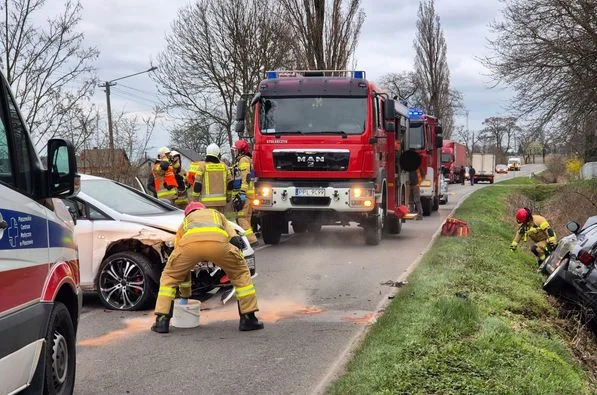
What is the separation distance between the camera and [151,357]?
5.60 meters

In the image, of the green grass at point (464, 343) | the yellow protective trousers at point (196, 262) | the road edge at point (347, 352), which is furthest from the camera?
the yellow protective trousers at point (196, 262)

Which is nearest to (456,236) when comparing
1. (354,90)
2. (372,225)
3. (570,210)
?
(372,225)

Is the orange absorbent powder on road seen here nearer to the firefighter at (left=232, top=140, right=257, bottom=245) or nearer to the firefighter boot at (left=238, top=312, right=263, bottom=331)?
the firefighter at (left=232, top=140, right=257, bottom=245)

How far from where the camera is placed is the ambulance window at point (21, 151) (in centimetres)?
366

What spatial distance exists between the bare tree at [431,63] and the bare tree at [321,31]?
2955 cm

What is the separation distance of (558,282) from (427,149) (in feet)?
40.7

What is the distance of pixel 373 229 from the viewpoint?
1267 centimetres

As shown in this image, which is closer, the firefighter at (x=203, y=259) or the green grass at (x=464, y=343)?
the green grass at (x=464, y=343)

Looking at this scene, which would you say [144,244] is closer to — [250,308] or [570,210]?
[250,308]

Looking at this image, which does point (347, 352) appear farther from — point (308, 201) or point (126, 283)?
point (308, 201)

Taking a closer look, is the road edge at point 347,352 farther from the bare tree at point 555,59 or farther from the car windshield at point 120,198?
the bare tree at point 555,59

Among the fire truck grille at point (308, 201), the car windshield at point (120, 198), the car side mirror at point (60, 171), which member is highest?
the car side mirror at point (60, 171)

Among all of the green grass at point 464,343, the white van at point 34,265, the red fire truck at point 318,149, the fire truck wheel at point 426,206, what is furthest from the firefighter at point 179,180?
the fire truck wheel at point 426,206

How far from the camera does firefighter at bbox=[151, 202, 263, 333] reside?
6102mm
